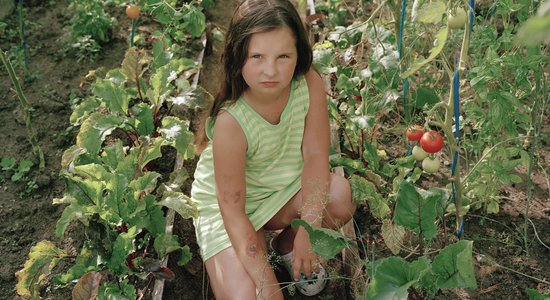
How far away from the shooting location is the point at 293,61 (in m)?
1.97

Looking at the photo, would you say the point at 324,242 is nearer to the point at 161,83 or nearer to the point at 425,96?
the point at 425,96

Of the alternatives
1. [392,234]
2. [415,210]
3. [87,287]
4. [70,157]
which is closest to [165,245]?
[87,287]

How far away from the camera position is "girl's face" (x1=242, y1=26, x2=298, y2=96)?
1913mm

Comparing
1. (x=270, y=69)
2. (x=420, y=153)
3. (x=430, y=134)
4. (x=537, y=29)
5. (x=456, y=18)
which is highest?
(x=537, y=29)

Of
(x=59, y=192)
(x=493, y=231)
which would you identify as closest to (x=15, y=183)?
(x=59, y=192)

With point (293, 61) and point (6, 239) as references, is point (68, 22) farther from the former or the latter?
point (293, 61)

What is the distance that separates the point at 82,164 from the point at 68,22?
1725 mm

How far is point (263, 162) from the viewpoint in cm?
224

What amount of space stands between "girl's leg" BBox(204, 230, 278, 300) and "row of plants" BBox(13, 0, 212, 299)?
165 mm

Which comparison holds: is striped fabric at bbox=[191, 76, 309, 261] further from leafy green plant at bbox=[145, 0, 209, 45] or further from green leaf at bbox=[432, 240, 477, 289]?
leafy green plant at bbox=[145, 0, 209, 45]

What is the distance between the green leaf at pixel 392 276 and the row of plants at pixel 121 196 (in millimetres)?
799

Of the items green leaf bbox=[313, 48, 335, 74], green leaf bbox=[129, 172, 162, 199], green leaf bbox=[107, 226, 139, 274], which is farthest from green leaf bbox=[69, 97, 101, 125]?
green leaf bbox=[313, 48, 335, 74]

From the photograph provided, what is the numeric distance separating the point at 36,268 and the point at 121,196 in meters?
0.40

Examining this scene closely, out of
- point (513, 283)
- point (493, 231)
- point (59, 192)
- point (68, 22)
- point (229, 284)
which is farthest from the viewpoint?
point (68, 22)
